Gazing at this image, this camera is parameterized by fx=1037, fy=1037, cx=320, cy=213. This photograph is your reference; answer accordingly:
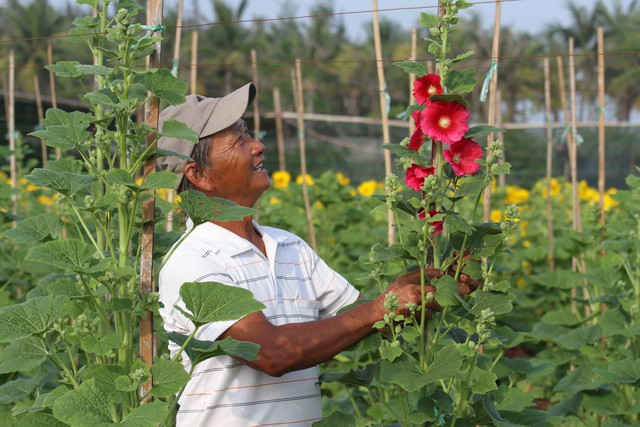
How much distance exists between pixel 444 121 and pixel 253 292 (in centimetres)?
69

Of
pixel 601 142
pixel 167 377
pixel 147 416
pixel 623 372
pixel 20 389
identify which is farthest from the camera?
pixel 601 142

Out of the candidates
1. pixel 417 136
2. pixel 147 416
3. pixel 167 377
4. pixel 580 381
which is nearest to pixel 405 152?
pixel 417 136

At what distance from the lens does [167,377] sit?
2.35 m

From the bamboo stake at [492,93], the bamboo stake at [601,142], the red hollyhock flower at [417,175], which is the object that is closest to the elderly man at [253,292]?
the red hollyhock flower at [417,175]

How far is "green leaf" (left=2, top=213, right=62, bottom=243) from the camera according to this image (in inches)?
101

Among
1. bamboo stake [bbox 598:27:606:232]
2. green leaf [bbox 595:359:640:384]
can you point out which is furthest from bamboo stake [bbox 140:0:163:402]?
bamboo stake [bbox 598:27:606:232]

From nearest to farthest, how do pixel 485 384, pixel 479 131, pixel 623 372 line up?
pixel 479 131
pixel 485 384
pixel 623 372

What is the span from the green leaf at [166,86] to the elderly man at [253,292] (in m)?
0.46

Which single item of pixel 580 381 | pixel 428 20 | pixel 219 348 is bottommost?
pixel 580 381

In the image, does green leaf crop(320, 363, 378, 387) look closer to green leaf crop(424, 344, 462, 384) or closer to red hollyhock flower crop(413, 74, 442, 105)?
green leaf crop(424, 344, 462, 384)

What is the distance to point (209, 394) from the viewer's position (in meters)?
2.74

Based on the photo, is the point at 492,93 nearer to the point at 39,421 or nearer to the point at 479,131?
the point at 479,131

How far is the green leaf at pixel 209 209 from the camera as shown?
2.41 meters

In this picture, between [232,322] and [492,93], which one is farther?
[492,93]
